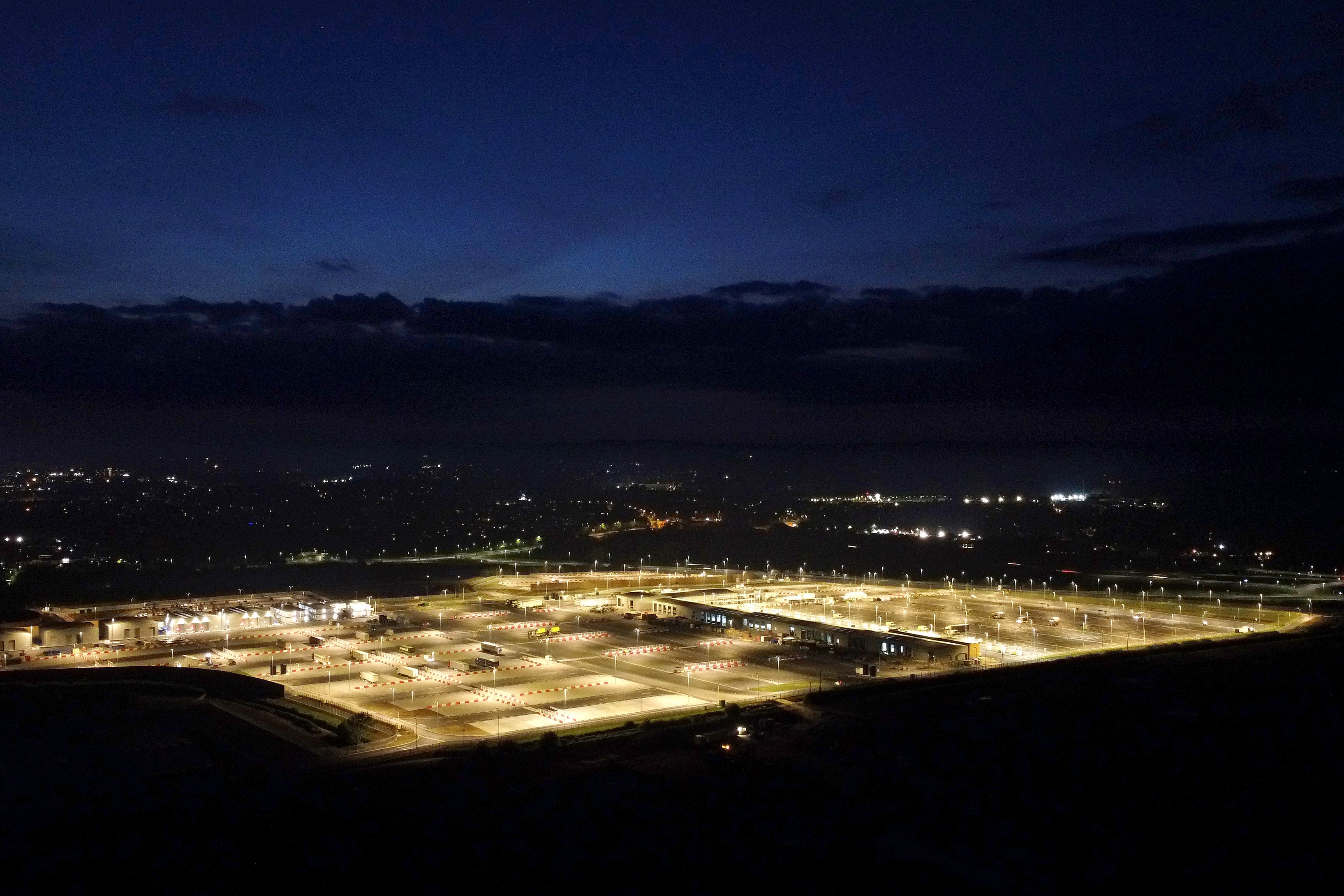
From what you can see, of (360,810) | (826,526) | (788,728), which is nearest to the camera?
(360,810)

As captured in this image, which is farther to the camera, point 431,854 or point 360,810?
point 360,810

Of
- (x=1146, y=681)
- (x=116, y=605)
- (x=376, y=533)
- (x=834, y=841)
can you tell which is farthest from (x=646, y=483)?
(x=834, y=841)

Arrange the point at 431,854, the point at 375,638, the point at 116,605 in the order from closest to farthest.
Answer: the point at 431,854 < the point at 375,638 < the point at 116,605

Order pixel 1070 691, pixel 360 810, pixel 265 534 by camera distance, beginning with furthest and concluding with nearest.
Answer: pixel 265 534
pixel 1070 691
pixel 360 810

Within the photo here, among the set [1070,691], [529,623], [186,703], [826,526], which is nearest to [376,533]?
[826,526]

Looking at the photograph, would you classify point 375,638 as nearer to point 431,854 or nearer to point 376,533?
point 431,854

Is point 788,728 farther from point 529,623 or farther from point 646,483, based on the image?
point 646,483
